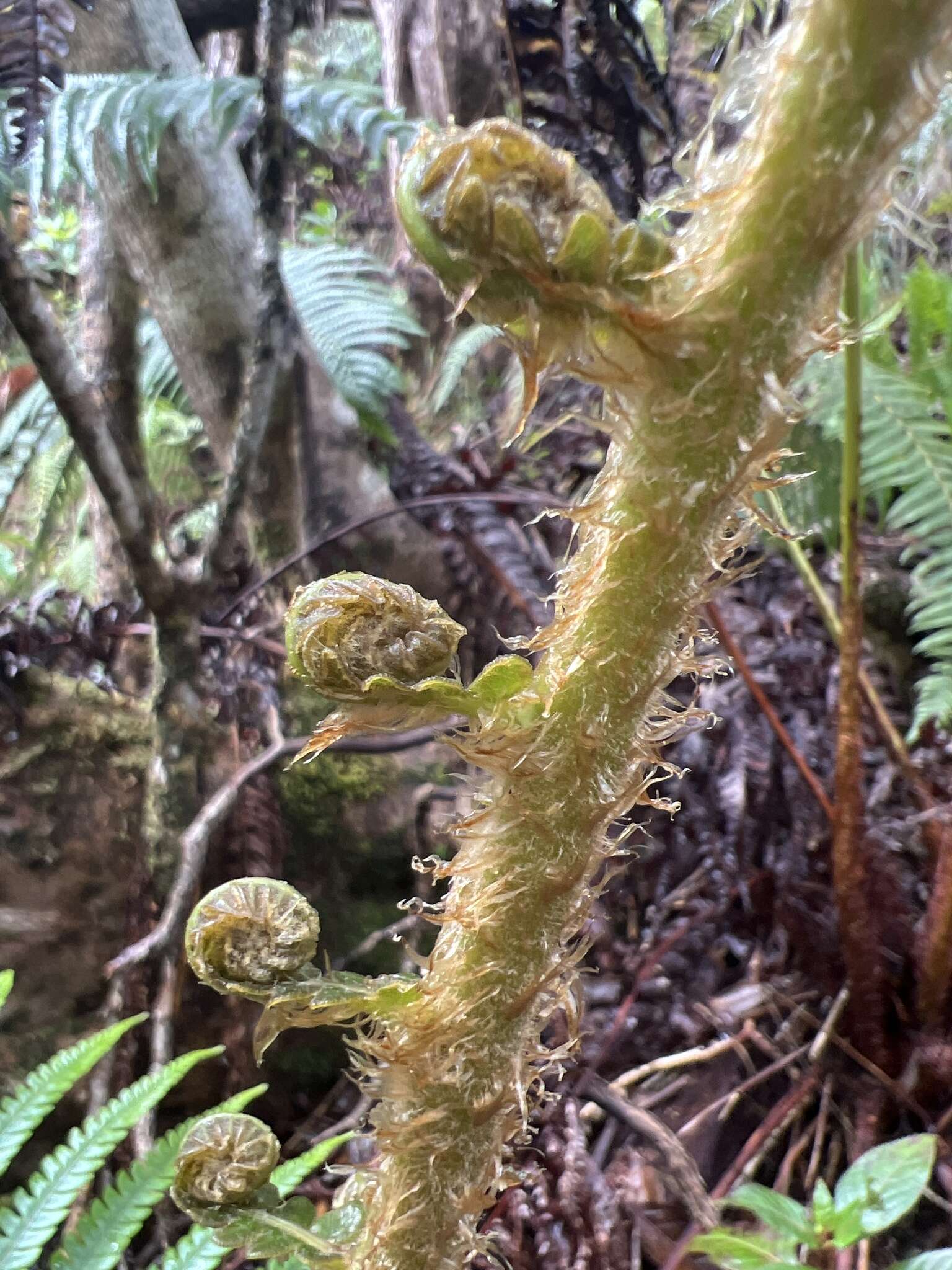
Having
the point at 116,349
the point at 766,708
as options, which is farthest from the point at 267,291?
the point at 766,708

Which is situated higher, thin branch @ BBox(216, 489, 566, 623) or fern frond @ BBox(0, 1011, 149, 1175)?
thin branch @ BBox(216, 489, 566, 623)

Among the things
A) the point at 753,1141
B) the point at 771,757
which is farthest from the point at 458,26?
the point at 753,1141

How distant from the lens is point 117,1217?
0.91 metres

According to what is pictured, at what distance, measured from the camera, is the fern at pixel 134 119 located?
1.25 metres

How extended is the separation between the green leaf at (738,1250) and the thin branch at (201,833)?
0.56m

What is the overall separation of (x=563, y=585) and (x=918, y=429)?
132 centimetres

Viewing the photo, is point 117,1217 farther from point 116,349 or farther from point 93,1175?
point 116,349

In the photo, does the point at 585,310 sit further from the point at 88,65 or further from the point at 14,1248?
the point at 88,65

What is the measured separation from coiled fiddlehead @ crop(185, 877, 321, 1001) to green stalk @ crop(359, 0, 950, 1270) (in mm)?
58

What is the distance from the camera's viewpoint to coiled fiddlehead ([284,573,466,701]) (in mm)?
337

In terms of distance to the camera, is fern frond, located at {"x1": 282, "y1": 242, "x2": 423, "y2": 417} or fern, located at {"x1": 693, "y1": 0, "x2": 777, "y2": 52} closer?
fern, located at {"x1": 693, "y1": 0, "x2": 777, "y2": 52}

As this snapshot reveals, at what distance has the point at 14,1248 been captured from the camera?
873 millimetres

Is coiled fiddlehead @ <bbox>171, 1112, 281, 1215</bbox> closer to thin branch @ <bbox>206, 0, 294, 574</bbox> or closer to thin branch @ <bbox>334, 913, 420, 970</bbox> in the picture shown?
thin branch @ <bbox>334, 913, 420, 970</bbox>

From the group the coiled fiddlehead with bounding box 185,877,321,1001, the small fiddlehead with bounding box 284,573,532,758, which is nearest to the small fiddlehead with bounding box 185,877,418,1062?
the coiled fiddlehead with bounding box 185,877,321,1001
